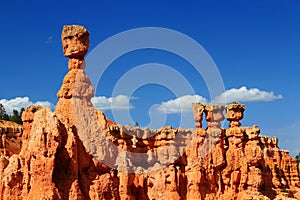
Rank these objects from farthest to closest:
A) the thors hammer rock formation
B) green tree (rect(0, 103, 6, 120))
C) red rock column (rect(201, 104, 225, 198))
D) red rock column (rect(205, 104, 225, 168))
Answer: green tree (rect(0, 103, 6, 120)) < red rock column (rect(205, 104, 225, 168)) < red rock column (rect(201, 104, 225, 198)) < the thors hammer rock formation

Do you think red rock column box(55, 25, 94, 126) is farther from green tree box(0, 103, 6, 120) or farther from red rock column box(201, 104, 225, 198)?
green tree box(0, 103, 6, 120)

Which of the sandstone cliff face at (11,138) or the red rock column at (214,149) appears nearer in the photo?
the red rock column at (214,149)

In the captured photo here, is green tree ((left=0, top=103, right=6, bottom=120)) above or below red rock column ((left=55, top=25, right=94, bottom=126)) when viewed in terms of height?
above

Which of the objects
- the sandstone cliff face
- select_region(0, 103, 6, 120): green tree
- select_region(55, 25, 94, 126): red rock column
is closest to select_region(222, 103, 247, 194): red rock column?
select_region(55, 25, 94, 126): red rock column

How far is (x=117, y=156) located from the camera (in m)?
26.8

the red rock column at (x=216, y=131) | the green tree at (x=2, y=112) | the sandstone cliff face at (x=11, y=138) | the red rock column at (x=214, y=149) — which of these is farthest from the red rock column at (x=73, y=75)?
the green tree at (x=2, y=112)

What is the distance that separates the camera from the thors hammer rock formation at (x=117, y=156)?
23297mm

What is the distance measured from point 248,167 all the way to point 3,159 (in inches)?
709

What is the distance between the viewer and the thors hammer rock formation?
76.4ft

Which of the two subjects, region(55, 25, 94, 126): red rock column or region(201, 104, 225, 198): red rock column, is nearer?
region(55, 25, 94, 126): red rock column

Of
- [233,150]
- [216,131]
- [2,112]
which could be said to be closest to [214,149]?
[216,131]

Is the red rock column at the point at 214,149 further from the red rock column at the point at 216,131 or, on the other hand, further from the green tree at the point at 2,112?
the green tree at the point at 2,112

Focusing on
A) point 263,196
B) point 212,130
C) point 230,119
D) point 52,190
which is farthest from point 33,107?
point 263,196

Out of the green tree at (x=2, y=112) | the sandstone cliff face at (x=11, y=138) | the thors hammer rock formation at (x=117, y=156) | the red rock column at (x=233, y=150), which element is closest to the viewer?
the thors hammer rock formation at (x=117, y=156)
